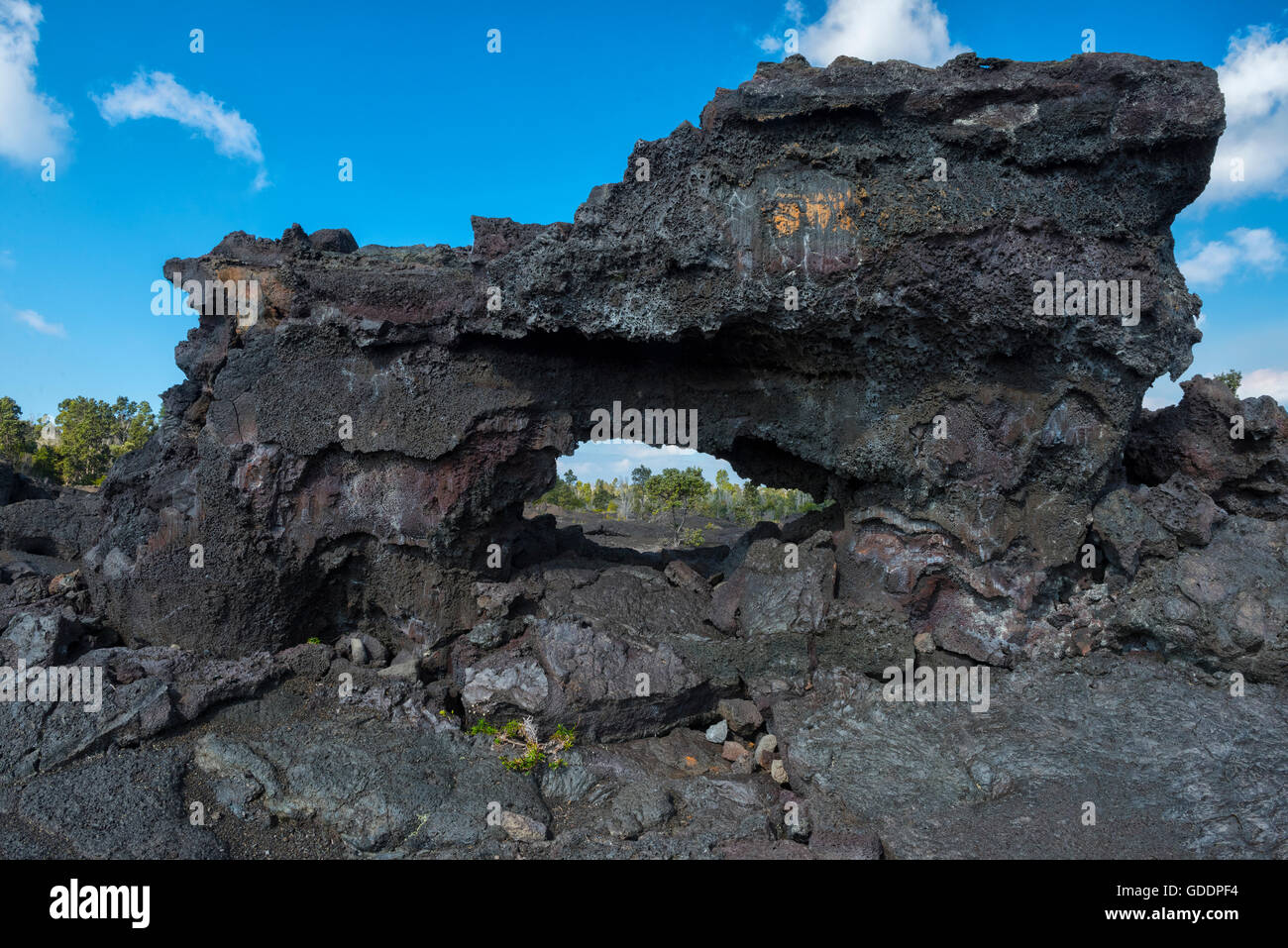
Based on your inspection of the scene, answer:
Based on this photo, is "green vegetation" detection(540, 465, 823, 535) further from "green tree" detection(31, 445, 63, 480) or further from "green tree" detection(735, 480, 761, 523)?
"green tree" detection(31, 445, 63, 480)

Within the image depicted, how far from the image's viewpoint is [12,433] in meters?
34.8

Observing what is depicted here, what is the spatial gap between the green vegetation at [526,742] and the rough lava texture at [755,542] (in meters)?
0.13

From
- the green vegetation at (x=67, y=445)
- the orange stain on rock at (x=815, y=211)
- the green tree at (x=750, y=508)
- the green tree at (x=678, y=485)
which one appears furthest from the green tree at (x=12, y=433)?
the orange stain on rock at (x=815, y=211)

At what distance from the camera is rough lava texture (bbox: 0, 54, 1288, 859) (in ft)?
29.0

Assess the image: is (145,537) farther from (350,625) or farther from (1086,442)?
(1086,442)

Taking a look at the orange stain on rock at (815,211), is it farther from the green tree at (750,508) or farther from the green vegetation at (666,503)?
the green tree at (750,508)

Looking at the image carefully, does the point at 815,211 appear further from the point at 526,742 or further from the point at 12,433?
the point at 12,433

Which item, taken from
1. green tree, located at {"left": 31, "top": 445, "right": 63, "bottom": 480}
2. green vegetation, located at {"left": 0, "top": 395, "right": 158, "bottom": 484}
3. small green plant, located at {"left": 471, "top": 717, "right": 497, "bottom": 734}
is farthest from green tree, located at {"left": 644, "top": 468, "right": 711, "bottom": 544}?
green tree, located at {"left": 31, "top": 445, "right": 63, "bottom": 480}

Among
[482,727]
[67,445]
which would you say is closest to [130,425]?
[67,445]

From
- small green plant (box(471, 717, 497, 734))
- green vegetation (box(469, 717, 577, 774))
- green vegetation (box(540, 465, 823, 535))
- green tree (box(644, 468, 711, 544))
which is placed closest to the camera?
green vegetation (box(469, 717, 577, 774))

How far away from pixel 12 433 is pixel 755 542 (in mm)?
38067

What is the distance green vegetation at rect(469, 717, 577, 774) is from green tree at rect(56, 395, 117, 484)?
111 feet

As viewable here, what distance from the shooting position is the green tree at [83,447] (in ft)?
115
